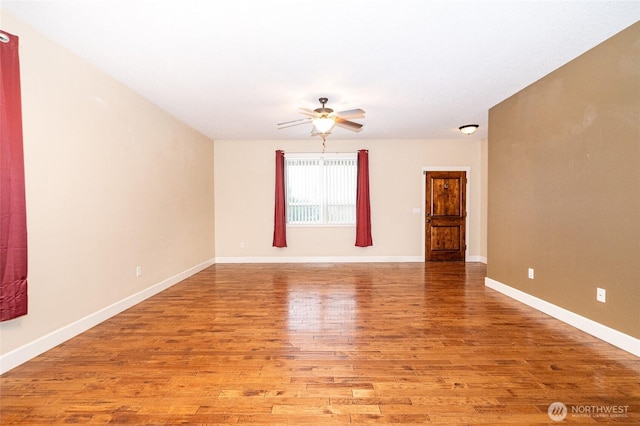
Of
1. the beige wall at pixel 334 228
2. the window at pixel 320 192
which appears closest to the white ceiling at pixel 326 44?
the beige wall at pixel 334 228

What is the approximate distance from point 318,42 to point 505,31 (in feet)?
5.14

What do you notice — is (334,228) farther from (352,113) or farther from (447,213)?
(352,113)

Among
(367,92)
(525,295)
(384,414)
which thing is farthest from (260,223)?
(384,414)

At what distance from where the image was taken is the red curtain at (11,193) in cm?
216

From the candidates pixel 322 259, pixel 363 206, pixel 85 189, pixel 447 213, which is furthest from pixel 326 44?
pixel 447 213

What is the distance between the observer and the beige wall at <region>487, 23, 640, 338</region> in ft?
8.45

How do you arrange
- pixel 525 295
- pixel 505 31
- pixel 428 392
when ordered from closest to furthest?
pixel 428 392 < pixel 505 31 < pixel 525 295

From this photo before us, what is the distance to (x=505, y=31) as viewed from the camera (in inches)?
101

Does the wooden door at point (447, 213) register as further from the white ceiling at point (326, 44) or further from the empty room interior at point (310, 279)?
the white ceiling at point (326, 44)

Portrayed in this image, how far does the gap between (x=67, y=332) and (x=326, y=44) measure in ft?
11.4

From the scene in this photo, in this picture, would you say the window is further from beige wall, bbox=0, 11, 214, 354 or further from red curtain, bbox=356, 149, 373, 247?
beige wall, bbox=0, 11, 214, 354

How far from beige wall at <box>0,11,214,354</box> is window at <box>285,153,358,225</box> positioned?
104 inches

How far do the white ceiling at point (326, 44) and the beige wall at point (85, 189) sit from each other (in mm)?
290

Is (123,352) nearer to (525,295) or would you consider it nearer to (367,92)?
(367,92)
